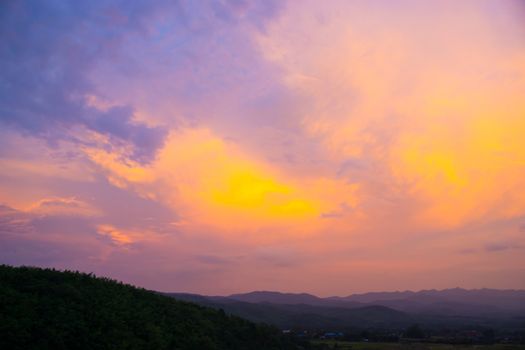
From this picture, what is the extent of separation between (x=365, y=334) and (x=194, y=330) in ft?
137

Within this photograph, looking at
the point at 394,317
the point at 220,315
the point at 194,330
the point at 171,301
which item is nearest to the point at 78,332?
the point at 194,330

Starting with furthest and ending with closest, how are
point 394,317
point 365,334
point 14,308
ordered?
point 394,317
point 365,334
point 14,308

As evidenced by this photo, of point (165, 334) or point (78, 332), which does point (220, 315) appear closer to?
point (165, 334)

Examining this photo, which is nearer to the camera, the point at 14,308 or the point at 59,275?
the point at 14,308

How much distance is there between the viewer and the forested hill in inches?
961

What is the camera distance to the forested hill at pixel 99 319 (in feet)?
80.1

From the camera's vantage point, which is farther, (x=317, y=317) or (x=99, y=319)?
(x=317, y=317)

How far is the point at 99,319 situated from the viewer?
2898 centimetres

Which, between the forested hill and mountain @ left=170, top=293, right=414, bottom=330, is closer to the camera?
the forested hill

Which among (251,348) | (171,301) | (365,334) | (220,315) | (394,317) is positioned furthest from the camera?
(394,317)

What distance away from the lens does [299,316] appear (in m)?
117

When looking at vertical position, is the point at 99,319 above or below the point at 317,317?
above

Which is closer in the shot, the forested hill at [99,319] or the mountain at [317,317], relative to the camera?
the forested hill at [99,319]

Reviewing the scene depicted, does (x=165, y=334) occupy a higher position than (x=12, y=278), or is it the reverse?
(x=12, y=278)
